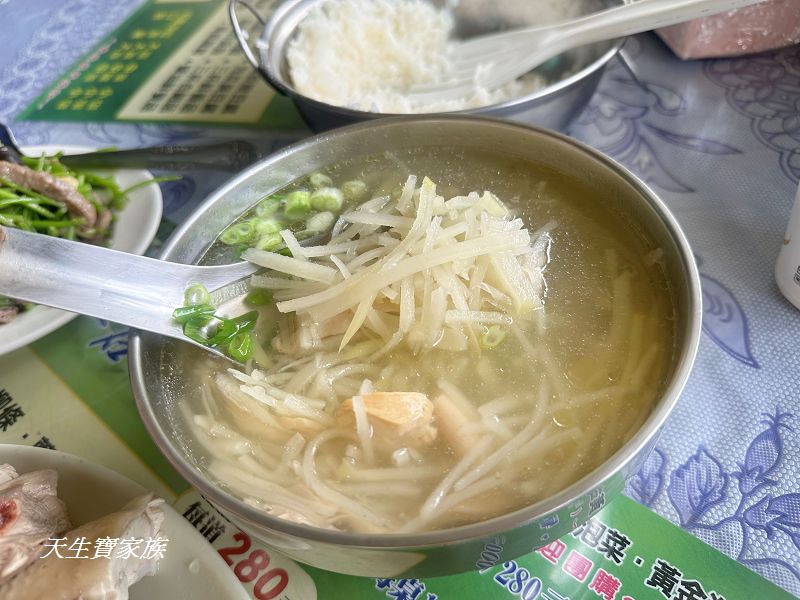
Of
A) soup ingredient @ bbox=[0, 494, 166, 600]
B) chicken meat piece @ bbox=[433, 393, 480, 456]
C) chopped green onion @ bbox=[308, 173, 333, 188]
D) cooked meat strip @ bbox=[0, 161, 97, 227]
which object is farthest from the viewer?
cooked meat strip @ bbox=[0, 161, 97, 227]

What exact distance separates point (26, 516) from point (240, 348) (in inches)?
21.6


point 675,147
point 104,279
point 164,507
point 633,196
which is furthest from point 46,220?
point 675,147

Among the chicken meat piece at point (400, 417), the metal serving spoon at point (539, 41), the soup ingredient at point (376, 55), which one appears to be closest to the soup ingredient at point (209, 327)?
the chicken meat piece at point (400, 417)

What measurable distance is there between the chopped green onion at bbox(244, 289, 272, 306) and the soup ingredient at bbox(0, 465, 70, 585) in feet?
1.93

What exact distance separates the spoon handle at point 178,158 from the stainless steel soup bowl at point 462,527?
1.65 feet

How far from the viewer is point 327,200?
1.80 metres

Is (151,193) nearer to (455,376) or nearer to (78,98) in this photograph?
(78,98)

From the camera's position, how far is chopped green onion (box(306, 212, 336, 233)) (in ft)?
5.78

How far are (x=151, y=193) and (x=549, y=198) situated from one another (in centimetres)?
146

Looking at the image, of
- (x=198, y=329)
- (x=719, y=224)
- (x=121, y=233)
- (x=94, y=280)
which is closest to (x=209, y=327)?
(x=198, y=329)

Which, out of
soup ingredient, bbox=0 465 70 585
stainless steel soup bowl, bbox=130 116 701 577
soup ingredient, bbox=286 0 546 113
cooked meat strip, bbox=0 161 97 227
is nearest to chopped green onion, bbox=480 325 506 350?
stainless steel soup bowl, bbox=130 116 701 577

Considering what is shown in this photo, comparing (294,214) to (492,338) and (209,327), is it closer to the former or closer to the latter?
(209,327)

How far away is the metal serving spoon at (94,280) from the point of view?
1348mm

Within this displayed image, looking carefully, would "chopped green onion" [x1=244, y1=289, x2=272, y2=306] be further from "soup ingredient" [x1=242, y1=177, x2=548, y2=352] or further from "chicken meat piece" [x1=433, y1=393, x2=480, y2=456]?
"chicken meat piece" [x1=433, y1=393, x2=480, y2=456]
